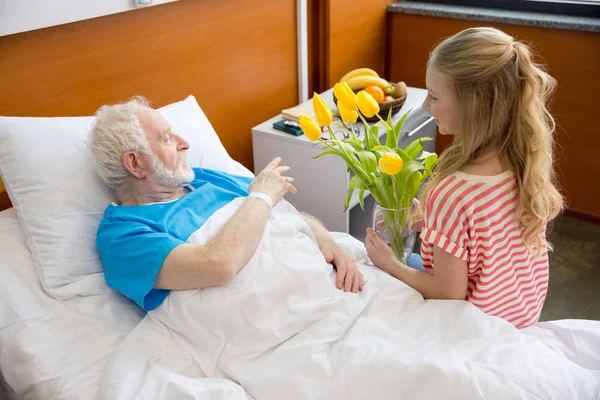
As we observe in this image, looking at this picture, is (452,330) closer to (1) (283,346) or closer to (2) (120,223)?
(1) (283,346)

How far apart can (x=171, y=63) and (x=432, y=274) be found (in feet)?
3.88

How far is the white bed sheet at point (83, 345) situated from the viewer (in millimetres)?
1289

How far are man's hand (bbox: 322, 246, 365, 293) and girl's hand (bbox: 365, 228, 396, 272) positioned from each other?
0.06 m

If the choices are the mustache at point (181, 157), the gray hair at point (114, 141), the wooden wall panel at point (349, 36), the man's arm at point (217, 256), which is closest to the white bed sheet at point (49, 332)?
the man's arm at point (217, 256)

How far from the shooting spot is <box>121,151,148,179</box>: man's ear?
5.05 ft

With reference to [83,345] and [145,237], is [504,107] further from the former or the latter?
[83,345]

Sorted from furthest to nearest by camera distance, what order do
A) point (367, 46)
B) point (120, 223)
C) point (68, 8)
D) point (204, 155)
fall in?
1. point (367, 46)
2. point (204, 155)
3. point (68, 8)
4. point (120, 223)

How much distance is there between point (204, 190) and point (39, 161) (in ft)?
1.39

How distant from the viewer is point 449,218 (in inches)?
51.2

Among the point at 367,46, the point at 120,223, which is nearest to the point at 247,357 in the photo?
the point at 120,223

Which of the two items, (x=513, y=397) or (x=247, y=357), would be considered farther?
(x=247, y=357)

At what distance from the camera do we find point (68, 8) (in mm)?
1697

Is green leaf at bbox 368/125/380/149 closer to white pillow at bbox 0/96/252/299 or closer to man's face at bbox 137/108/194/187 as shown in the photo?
man's face at bbox 137/108/194/187

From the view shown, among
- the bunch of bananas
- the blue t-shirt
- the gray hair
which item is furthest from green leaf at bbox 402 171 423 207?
the bunch of bananas
